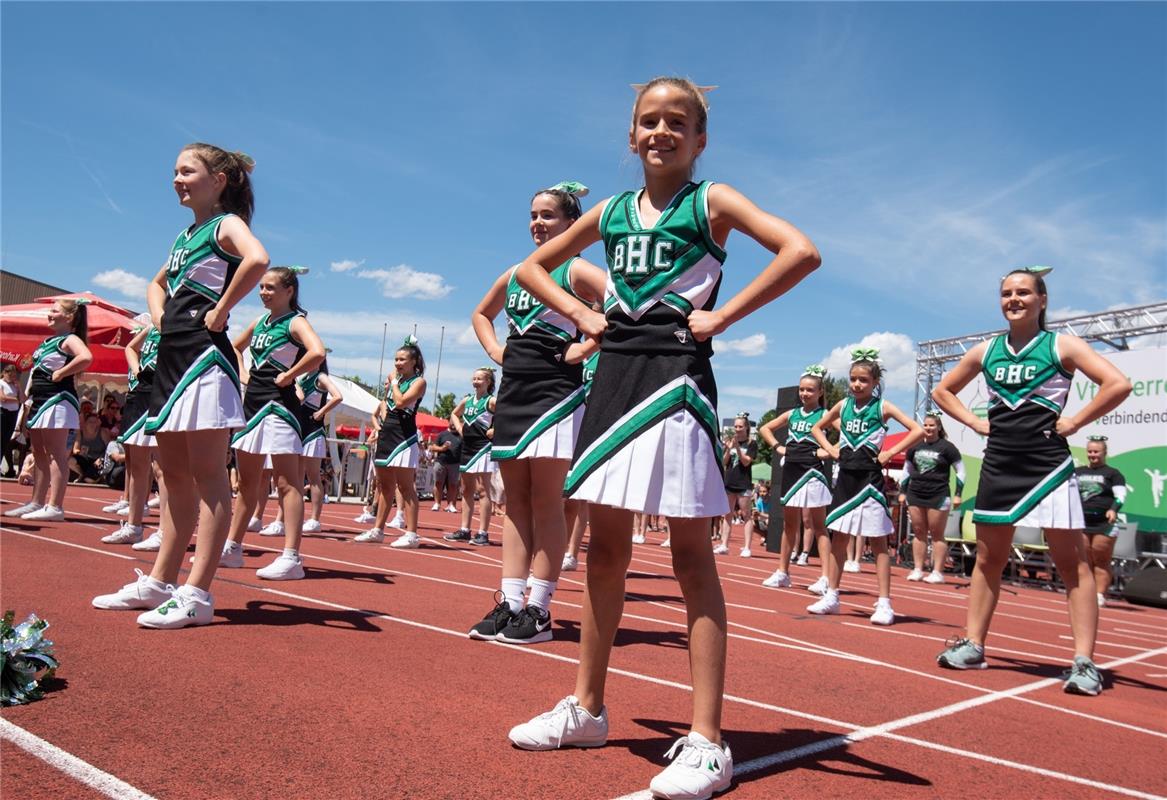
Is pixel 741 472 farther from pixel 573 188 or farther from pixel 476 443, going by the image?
pixel 573 188

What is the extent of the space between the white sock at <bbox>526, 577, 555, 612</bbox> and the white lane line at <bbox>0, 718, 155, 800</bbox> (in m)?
2.53

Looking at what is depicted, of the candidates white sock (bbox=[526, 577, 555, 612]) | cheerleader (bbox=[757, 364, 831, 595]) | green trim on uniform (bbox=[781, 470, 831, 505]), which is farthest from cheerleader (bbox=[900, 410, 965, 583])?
white sock (bbox=[526, 577, 555, 612])

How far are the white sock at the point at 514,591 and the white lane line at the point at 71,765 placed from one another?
2.39 metres

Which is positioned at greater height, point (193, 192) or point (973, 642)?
point (193, 192)

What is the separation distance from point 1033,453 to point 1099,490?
7.23 m

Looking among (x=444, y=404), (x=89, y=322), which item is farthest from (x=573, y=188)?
(x=444, y=404)

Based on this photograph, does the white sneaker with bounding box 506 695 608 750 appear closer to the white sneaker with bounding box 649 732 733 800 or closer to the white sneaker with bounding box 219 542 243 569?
the white sneaker with bounding box 649 732 733 800

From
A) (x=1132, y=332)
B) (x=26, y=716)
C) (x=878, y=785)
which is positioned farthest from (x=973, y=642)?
(x=1132, y=332)

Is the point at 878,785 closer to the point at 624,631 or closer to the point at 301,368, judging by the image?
the point at 624,631

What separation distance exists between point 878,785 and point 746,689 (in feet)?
4.15

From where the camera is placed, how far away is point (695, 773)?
2.39 metres

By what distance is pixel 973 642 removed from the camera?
5.23m

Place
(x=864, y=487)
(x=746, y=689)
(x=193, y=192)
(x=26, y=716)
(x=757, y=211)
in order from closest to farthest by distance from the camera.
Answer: (x=26, y=716) → (x=757, y=211) → (x=746, y=689) → (x=193, y=192) → (x=864, y=487)

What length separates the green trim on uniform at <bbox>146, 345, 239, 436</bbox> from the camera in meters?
4.16
